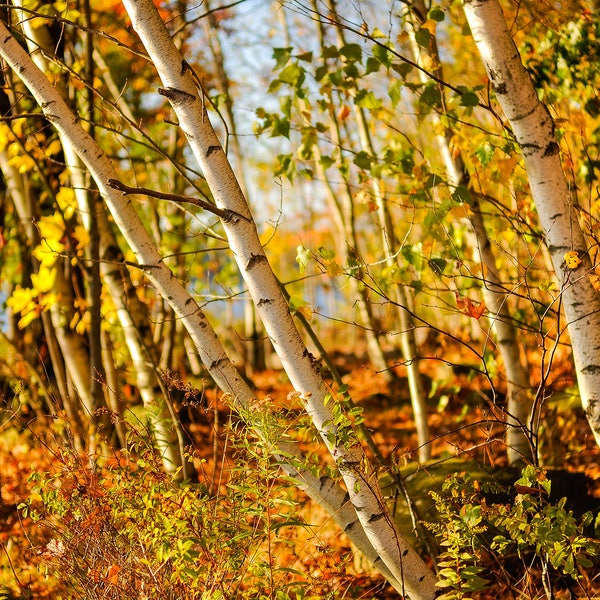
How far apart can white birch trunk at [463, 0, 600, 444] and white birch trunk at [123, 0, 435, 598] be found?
934 millimetres

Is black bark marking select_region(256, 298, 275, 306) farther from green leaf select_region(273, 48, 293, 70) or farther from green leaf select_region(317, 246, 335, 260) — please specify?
green leaf select_region(273, 48, 293, 70)

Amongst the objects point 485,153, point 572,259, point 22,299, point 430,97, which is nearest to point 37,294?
point 22,299

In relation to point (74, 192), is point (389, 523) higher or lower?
lower

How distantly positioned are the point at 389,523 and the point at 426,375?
223 inches

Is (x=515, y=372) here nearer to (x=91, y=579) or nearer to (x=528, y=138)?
(x=528, y=138)

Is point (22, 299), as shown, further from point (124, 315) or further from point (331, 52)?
point (331, 52)

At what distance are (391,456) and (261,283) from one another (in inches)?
32.8

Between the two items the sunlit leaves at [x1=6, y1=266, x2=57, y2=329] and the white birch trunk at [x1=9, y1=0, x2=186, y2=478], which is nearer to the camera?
the white birch trunk at [x1=9, y1=0, x2=186, y2=478]

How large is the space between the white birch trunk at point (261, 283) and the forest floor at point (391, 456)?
15cm

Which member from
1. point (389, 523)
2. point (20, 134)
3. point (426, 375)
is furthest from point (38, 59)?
point (426, 375)

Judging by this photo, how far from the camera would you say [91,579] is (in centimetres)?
233

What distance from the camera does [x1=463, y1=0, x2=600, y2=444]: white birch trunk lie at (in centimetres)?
253

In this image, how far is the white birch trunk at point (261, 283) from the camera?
240 cm

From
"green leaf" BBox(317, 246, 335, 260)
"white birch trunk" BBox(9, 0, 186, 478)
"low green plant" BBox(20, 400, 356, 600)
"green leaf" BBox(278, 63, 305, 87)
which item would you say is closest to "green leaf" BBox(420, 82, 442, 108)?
"green leaf" BBox(278, 63, 305, 87)
